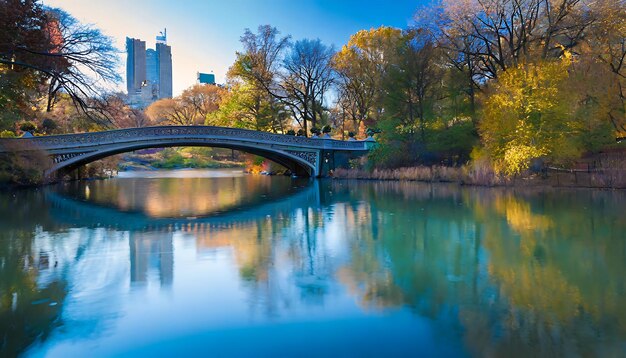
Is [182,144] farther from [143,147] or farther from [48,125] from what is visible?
[48,125]

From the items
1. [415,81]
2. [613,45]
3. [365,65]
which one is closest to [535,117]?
[613,45]

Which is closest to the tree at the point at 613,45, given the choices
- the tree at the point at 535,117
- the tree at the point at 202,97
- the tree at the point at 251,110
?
the tree at the point at 535,117

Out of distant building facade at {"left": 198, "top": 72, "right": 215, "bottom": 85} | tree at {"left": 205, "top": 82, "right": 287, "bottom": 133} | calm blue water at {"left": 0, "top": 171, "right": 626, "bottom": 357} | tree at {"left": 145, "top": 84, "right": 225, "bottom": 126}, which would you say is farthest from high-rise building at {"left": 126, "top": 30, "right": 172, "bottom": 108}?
calm blue water at {"left": 0, "top": 171, "right": 626, "bottom": 357}

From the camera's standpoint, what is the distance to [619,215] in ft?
37.7

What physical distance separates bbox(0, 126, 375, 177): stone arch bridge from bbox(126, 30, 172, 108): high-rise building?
5191 inches

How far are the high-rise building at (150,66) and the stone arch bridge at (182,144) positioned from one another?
132m

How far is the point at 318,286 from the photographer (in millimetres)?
5805

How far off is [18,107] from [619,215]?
90.5ft

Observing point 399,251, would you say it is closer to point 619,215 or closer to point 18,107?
point 619,215

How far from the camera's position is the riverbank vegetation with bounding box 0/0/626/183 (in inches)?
741

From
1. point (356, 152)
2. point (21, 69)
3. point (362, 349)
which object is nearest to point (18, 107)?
point (21, 69)

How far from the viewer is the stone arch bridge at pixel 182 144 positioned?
82.1ft

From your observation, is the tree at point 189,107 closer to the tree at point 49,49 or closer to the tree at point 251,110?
the tree at point 251,110

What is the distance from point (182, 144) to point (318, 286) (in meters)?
24.2
